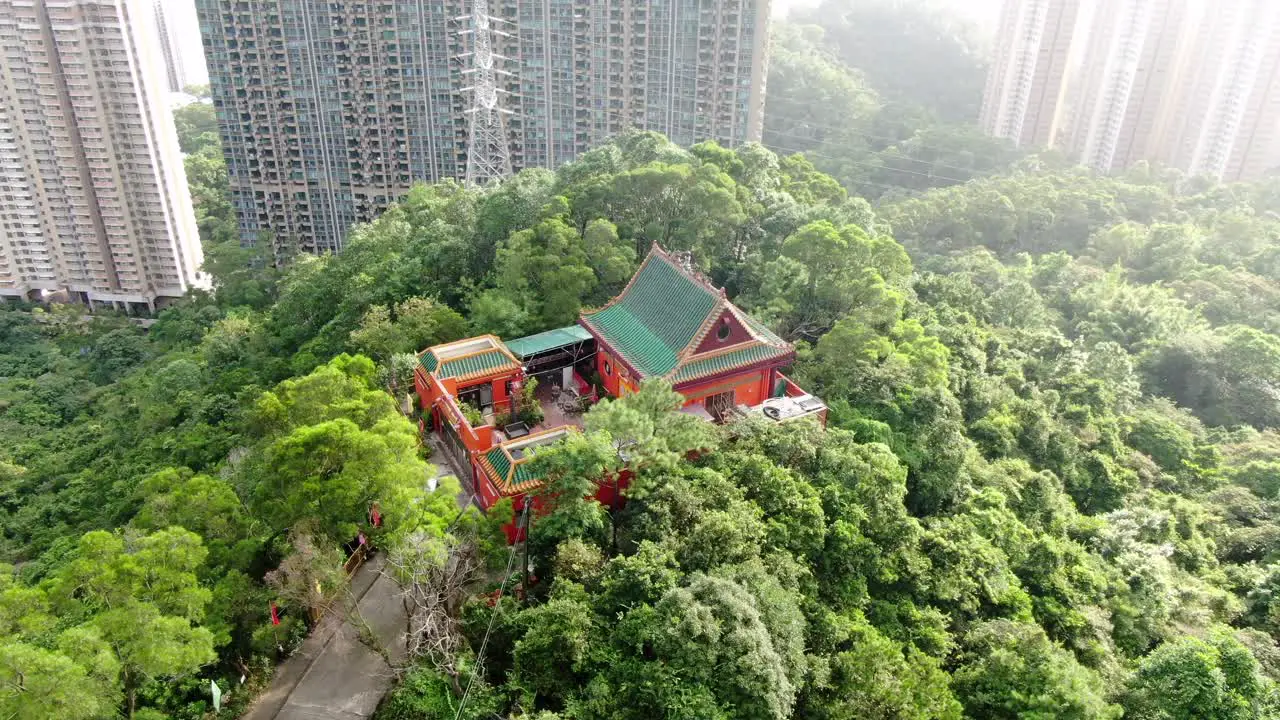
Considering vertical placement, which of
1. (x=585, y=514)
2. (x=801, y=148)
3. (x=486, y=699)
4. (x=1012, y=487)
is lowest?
(x=801, y=148)

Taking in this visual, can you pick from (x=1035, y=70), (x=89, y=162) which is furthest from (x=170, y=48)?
(x=1035, y=70)

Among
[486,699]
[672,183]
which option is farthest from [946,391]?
[486,699]

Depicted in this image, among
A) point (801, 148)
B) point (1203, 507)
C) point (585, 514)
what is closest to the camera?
point (585, 514)

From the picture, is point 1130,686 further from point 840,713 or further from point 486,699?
point 486,699

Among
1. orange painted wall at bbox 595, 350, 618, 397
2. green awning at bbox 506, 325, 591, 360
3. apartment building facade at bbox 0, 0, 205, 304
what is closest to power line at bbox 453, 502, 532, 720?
orange painted wall at bbox 595, 350, 618, 397

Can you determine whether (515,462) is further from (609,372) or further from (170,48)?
(170,48)

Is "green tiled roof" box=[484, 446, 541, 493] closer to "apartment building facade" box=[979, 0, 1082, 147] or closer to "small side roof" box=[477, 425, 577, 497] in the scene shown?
"small side roof" box=[477, 425, 577, 497]
